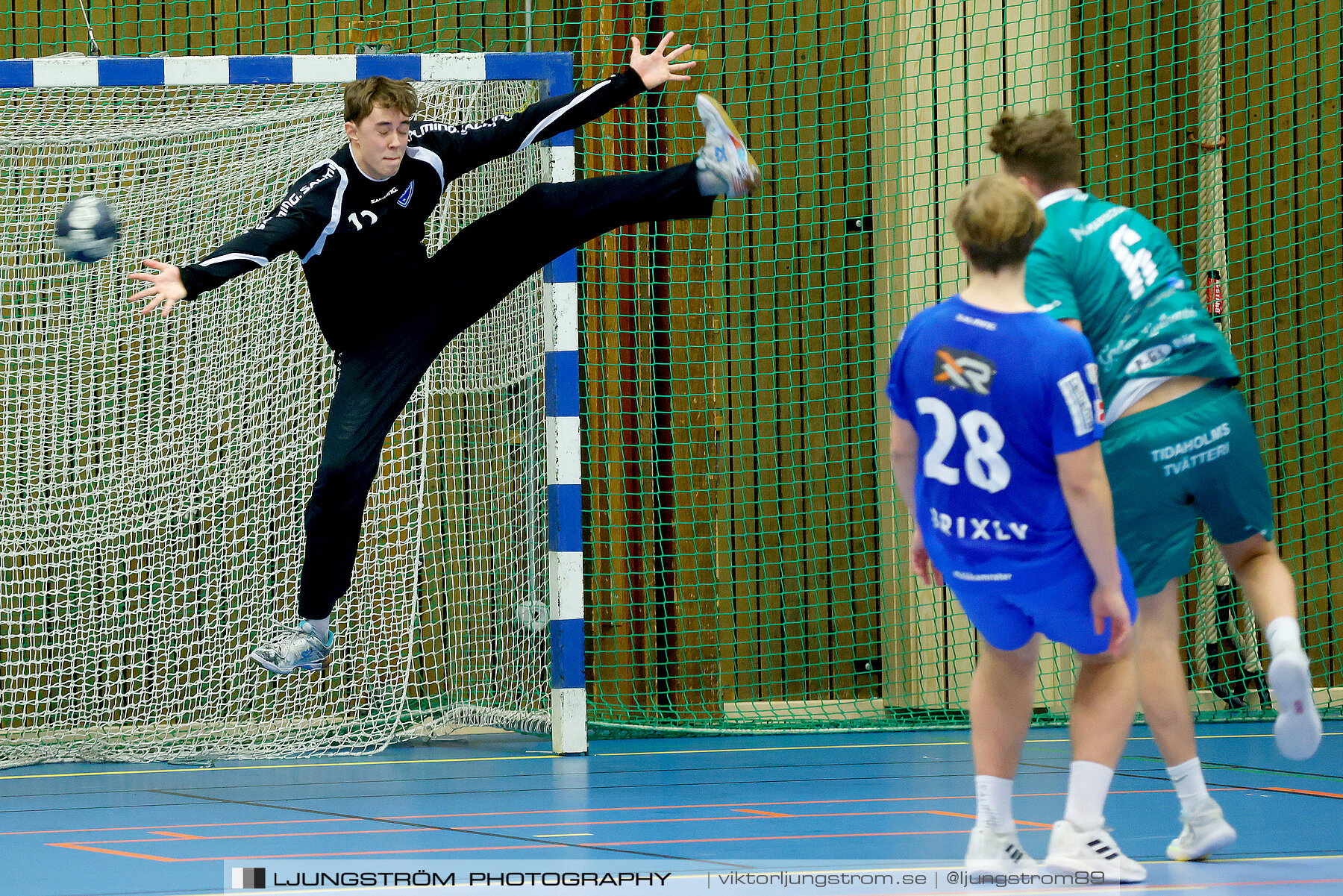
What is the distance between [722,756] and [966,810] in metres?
1.81

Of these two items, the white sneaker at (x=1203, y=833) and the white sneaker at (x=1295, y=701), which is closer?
the white sneaker at (x=1295, y=701)

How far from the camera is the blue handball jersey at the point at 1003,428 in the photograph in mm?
3250

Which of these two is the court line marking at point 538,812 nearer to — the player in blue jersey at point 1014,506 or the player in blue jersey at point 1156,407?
the player in blue jersey at point 1156,407

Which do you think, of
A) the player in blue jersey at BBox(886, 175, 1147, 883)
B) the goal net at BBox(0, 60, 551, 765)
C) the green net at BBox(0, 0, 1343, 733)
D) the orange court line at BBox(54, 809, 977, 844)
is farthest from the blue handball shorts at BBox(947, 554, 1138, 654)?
the green net at BBox(0, 0, 1343, 733)

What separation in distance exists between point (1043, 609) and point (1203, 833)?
37.4 inches

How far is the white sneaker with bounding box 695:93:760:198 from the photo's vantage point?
5.01m

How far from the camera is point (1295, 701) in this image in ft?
11.6

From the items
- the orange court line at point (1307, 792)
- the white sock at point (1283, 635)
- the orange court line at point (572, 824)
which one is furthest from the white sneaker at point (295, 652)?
the orange court line at point (1307, 792)

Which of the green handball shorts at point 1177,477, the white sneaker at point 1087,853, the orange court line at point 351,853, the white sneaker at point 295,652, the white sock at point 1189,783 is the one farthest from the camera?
the white sneaker at point 295,652

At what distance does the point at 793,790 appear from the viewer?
550cm

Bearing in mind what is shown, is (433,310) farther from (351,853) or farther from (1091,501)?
(1091,501)

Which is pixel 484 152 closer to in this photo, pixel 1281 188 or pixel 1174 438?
pixel 1174 438

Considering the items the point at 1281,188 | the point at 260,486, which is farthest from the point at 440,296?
the point at 1281,188

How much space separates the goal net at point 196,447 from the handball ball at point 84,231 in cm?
178
